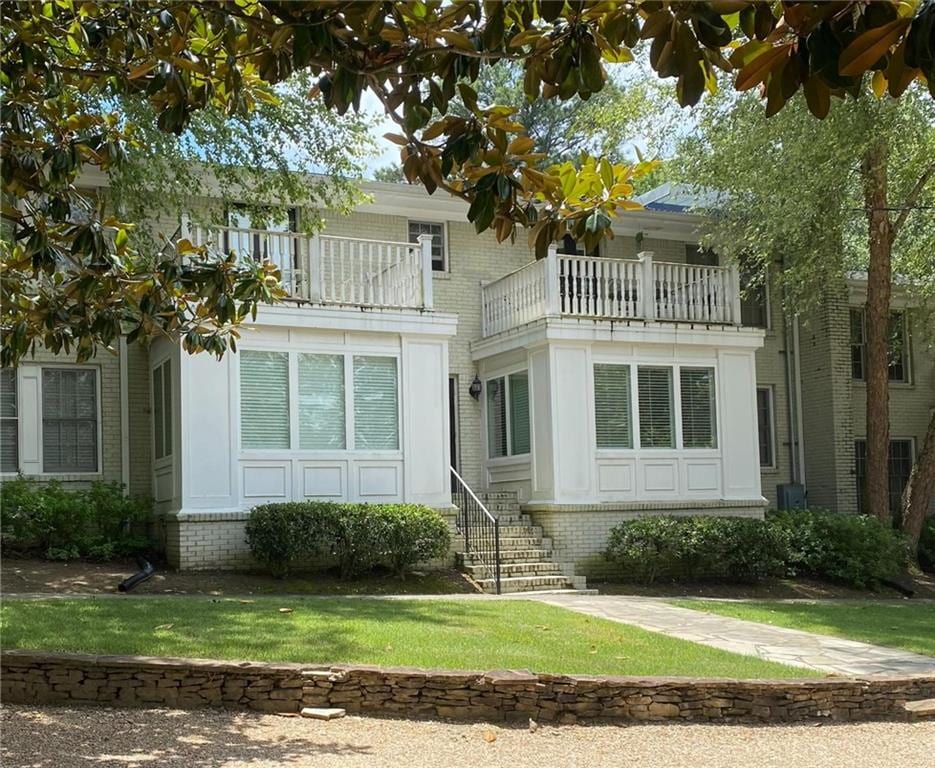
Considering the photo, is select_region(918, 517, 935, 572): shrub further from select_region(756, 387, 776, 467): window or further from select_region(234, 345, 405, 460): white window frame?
select_region(234, 345, 405, 460): white window frame

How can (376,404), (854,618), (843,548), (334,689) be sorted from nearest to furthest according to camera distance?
(334,689)
(854,618)
(376,404)
(843,548)

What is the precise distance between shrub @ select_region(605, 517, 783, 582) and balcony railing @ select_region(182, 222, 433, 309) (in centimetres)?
486

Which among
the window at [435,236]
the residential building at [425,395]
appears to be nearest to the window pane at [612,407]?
the residential building at [425,395]

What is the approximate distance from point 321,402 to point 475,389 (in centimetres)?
420

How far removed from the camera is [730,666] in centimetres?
954

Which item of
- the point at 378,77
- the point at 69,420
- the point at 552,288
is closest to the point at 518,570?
the point at 552,288

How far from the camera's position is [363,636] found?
400 inches

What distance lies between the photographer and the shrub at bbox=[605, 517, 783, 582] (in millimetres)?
16828

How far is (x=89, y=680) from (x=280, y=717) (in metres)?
1.47

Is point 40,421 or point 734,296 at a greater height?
point 734,296

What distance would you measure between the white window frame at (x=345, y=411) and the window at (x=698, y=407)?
5184 mm

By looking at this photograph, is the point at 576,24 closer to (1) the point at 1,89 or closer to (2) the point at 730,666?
(1) the point at 1,89

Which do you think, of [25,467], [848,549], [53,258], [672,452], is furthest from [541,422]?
[53,258]

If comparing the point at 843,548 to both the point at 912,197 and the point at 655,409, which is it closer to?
the point at 655,409
